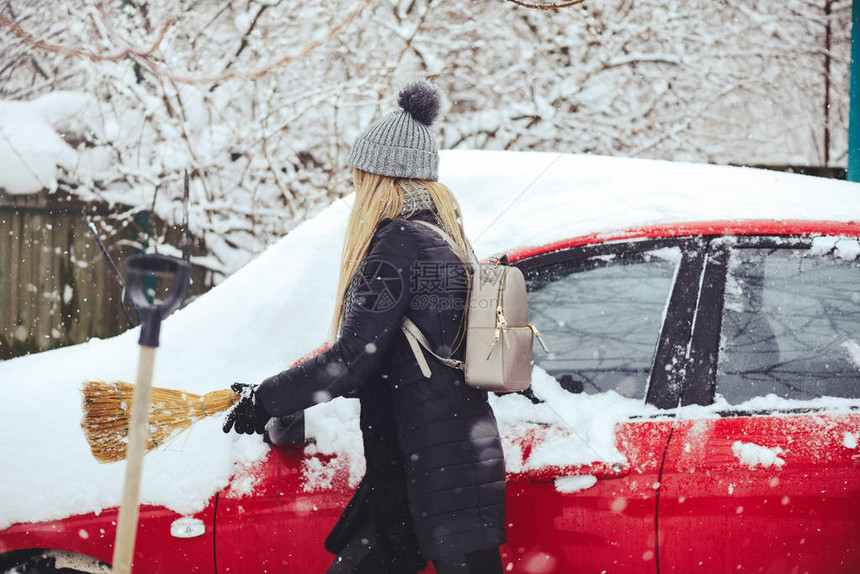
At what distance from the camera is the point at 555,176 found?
2.68 metres

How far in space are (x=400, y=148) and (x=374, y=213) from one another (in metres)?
0.20

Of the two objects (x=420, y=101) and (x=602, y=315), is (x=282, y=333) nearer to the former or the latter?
(x=420, y=101)

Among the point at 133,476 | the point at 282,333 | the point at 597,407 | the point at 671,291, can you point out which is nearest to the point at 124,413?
the point at 282,333

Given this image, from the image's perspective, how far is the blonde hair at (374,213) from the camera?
6.32ft

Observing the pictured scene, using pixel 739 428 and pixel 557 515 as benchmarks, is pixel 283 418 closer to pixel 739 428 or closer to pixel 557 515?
pixel 557 515

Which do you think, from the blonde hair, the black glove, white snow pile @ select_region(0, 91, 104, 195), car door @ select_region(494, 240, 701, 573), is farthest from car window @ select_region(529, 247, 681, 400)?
white snow pile @ select_region(0, 91, 104, 195)

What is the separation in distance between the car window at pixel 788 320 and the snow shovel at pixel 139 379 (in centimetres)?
161

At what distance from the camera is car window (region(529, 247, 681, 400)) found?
2211 millimetres

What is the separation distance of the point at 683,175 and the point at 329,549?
69.4 inches

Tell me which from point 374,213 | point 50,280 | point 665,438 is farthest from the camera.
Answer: point 50,280

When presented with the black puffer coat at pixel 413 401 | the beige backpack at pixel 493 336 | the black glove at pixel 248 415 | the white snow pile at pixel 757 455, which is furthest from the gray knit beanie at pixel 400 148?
the white snow pile at pixel 757 455

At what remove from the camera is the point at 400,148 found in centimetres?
196

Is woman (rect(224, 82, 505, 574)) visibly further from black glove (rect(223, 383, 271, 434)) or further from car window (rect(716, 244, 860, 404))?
car window (rect(716, 244, 860, 404))

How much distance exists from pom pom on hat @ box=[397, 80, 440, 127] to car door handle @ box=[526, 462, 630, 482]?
1.07 meters
